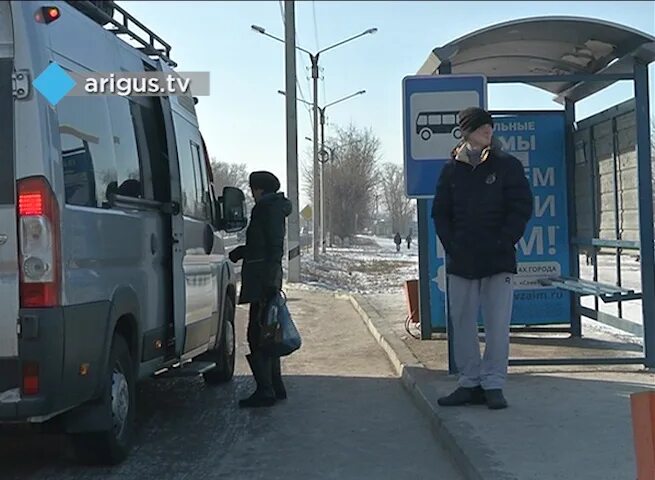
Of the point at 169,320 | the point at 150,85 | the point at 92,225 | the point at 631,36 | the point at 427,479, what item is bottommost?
the point at 427,479

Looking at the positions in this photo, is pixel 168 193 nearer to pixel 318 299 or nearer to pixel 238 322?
pixel 238 322

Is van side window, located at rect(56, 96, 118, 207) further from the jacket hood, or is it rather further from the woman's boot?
the woman's boot

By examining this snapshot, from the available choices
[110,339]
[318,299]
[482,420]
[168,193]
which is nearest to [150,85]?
[168,193]

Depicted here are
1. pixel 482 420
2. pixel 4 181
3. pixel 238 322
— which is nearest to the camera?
pixel 4 181

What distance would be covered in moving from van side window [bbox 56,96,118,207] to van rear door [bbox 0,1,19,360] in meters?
A: 0.28

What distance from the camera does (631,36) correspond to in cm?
804

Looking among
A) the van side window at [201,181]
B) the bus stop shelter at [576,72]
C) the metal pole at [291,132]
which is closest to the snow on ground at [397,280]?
the bus stop shelter at [576,72]

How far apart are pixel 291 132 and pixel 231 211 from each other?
14.2 m

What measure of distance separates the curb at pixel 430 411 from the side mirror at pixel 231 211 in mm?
2187

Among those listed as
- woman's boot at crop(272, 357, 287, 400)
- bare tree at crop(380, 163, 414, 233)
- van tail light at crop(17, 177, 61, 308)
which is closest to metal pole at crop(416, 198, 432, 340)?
woman's boot at crop(272, 357, 287, 400)

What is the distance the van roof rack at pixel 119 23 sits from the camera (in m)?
5.48

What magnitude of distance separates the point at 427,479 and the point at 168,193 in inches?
113

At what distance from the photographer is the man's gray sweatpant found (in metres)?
6.75

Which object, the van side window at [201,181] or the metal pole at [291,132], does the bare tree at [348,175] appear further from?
the van side window at [201,181]
